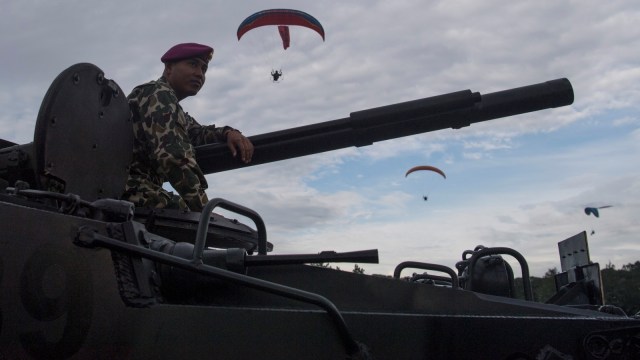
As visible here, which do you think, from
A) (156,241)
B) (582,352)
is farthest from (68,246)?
(582,352)

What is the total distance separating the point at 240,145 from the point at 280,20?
9.21m

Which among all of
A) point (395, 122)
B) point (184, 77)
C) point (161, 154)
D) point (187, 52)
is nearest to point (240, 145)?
point (184, 77)

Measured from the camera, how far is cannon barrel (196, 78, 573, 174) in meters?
4.61

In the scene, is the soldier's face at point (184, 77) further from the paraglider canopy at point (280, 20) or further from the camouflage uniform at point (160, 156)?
the paraglider canopy at point (280, 20)

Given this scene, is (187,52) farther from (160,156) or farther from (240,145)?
(160,156)

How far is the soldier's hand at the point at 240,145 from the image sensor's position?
4.57m

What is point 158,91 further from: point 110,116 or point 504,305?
point 504,305

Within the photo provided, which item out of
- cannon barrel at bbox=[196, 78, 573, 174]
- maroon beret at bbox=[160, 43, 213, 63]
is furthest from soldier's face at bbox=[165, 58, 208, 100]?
cannon barrel at bbox=[196, 78, 573, 174]

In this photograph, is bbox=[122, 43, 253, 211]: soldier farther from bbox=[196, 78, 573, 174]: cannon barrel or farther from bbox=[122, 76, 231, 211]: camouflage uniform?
bbox=[196, 78, 573, 174]: cannon barrel

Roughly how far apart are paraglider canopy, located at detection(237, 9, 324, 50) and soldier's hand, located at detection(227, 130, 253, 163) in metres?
8.99

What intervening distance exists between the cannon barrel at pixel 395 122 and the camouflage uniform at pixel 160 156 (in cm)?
53

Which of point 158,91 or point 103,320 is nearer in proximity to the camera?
point 103,320

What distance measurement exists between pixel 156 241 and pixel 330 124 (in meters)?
2.10

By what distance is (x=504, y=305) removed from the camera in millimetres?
2889
